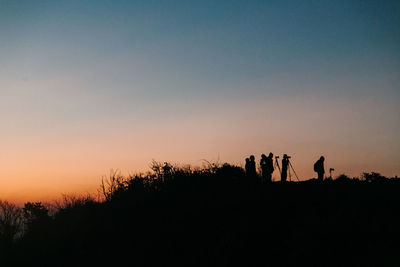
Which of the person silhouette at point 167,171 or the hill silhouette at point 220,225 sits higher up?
the person silhouette at point 167,171

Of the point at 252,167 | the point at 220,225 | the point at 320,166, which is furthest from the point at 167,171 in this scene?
the point at 320,166

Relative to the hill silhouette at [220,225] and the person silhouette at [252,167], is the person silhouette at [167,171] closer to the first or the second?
the hill silhouette at [220,225]

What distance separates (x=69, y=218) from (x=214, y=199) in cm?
1228

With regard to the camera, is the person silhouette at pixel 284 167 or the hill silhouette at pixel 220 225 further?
the person silhouette at pixel 284 167

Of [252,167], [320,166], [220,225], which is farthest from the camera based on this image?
[252,167]

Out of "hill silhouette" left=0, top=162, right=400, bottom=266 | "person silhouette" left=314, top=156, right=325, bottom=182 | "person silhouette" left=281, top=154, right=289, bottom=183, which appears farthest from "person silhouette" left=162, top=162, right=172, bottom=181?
"person silhouette" left=314, top=156, right=325, bottom=182

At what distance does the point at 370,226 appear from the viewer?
35.2 feet

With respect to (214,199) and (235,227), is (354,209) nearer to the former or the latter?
(235,227)

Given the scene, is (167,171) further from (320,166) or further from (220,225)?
(320,166)

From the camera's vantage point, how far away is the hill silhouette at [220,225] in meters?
10.3

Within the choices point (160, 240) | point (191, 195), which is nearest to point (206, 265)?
point (160, 240)

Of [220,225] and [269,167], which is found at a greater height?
[269,167]

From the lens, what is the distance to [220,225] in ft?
43.1

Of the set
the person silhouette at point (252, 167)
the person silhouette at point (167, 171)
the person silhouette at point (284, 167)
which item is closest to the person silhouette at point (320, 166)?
the person silhouette at point (284, 167)
